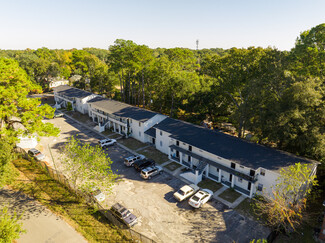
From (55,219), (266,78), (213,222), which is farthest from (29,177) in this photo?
(266,78)

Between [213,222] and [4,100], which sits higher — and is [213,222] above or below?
below

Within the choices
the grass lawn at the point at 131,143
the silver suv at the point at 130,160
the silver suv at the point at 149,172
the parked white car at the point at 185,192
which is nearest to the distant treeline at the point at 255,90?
the grass lawn at the point at 131,143

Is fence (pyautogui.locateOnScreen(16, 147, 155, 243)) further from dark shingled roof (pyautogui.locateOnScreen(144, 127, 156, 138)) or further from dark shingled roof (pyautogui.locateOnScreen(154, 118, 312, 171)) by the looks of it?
dark shingled roof (pyautogui.locateOnScreen(144, 127, 156, 138))

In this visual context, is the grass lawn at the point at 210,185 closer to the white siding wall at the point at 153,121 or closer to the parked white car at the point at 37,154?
the white siding wall at the point at 153,121

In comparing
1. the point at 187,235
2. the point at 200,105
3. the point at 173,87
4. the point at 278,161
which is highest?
the point at 173,87

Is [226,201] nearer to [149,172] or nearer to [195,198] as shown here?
[195,198]

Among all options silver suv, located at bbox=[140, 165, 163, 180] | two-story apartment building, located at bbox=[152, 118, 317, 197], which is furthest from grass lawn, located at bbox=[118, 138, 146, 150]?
silver suv, located at bbox=[140, 165, 163, 180]

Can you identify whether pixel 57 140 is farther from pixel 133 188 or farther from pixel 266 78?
pixel 266 78
